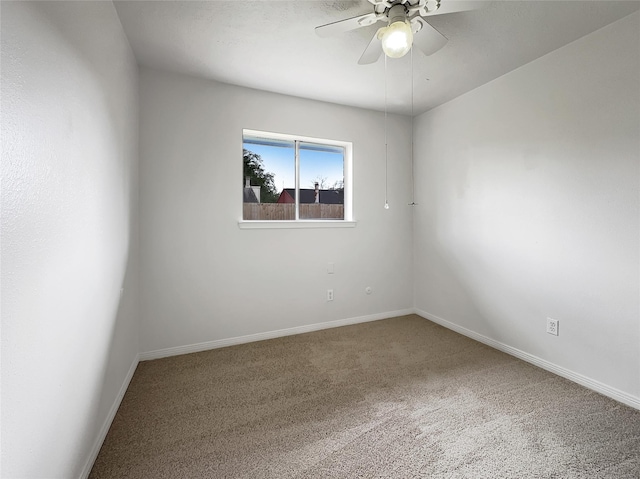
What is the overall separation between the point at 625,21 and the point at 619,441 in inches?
96.8

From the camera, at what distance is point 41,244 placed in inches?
38.9

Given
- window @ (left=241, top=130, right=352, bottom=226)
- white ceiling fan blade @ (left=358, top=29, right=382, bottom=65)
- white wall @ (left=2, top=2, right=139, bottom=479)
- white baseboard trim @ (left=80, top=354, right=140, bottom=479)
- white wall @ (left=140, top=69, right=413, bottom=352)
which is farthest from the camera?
window @ (left=241, top=130, right=352, bottom=226)

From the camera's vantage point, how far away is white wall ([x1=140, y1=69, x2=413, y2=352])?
8.36ft

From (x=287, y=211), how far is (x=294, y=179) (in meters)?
0.36

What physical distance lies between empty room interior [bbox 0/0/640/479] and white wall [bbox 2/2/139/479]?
0.01m

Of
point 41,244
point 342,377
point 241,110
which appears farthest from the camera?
point 241,110

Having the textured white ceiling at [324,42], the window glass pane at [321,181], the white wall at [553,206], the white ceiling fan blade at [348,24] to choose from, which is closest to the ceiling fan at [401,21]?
the white ceiling fan blade at [348,24]

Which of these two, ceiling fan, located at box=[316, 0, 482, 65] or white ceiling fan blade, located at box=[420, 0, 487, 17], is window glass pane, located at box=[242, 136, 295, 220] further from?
white ceiling fan blade, located at box=[420, 0, 487, 17]

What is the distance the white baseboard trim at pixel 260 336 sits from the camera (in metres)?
2.59

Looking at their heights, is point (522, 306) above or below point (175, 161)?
below

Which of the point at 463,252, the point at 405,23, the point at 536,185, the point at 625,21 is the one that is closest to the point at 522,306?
the point at 463,252

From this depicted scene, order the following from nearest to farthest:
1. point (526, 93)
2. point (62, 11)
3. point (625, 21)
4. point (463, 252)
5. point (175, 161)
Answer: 1. point (62, 11)
2. point (625, 21)
3. point (526, 93)
4. point (175, 161)
5. point (463, 252)

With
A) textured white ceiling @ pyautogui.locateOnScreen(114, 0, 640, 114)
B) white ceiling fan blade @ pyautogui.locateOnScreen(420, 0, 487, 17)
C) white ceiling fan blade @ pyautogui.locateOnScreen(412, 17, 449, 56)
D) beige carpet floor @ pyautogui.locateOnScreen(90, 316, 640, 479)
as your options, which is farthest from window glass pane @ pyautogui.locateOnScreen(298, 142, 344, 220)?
white ceiling fan blade @ pyautogui.locateOnScreen(420, 0, 487, 17)

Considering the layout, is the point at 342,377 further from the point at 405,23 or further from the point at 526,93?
the point at 526,93
